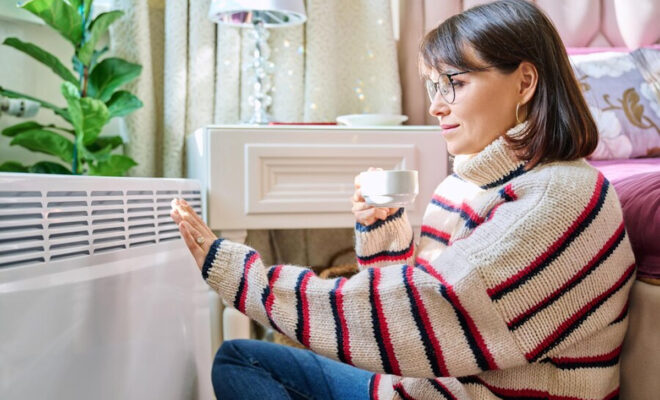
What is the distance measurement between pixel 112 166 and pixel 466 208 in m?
1.01

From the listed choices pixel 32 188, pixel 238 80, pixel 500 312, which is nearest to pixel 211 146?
pixel 238 80

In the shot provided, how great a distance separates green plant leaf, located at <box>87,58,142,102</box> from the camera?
1577mm

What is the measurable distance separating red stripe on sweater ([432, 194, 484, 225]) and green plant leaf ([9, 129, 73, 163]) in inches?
37.5

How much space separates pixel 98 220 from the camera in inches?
29.2

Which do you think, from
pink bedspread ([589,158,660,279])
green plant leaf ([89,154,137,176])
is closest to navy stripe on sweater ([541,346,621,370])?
pink bedspread ([589,158,660,279])

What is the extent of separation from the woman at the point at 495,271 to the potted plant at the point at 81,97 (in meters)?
0.80

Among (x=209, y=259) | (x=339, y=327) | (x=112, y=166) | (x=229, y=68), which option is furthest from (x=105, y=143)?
(x=339, y=327)

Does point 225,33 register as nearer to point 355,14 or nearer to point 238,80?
point 238,80

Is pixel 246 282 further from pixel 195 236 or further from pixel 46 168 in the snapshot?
pixel 46 168

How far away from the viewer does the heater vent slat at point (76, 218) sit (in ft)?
1.97

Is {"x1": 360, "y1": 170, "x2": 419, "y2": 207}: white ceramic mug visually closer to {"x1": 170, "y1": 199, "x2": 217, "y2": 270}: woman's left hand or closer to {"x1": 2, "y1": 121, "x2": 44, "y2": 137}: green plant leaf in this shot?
{"x1": 170, "y1": 199, "x2": 217, "y2": 270}: woman's left hand

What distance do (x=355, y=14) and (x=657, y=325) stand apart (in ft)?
4.49

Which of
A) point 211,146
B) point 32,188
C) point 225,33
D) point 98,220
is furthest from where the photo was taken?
point 225,33

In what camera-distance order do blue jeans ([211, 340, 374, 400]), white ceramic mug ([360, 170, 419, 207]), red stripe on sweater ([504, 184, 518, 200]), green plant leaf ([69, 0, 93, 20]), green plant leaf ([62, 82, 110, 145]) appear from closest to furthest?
red stripe on sweater ([504, 184, 518, 200]) < white ceramic mug ([360, 170, 419, 207]) < blue jeans ([211, 340, 374, 400]) < green plant leaf ([62, 82, 110, 145]) < green plant leaf ([69, 0, 93, 20])
